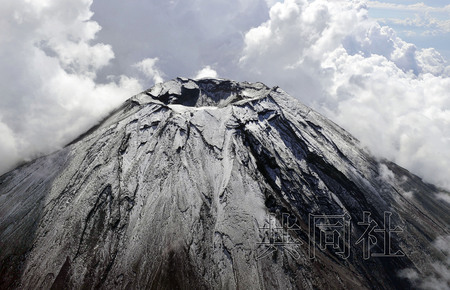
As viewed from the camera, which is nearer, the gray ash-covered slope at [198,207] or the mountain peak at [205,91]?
the gray ash-covered slope at [198,207]

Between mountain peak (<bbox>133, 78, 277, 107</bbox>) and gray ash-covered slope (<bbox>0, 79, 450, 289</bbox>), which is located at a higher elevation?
mountain peak (<bbox>133, 78, 277, 107</bbox>)

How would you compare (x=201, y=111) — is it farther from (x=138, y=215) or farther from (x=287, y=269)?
(x=287, y=269)

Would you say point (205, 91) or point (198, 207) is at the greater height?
point (205, 91)

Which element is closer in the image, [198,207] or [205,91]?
[198,207]

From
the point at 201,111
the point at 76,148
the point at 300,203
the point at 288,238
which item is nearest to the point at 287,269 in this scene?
the point at 288,238
